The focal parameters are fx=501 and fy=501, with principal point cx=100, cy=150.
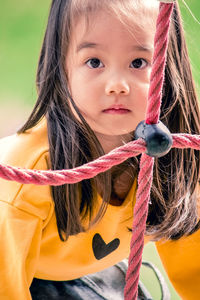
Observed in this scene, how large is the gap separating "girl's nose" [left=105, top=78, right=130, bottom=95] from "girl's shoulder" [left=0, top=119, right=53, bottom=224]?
0.40 feet

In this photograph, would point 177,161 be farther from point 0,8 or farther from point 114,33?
point 0,8

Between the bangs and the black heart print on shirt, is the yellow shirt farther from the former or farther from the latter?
the bangs

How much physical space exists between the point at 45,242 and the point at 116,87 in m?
0.25

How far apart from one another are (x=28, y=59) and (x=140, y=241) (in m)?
1.06

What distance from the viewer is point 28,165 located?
0.59m

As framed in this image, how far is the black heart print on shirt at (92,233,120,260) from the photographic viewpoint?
68 centimetres

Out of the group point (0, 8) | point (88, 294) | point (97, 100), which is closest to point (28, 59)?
point (0, 8)

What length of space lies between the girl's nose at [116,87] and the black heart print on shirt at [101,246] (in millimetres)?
223

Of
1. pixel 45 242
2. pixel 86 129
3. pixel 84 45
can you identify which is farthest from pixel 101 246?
pixel 84 45

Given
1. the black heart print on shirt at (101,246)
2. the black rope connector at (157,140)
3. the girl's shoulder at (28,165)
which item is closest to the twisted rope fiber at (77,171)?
the black rope connector at (157,140)

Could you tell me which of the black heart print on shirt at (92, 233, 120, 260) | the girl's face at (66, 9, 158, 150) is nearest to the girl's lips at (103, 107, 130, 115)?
the girl's face at (66, 9, 158, 150)

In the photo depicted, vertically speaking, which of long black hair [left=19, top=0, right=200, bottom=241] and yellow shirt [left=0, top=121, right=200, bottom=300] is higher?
long black hair [left=19, top=0, right=200, bottom=241]

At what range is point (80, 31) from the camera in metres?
0.57

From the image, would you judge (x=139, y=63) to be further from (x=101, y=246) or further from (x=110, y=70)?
(x=101, y=246)
